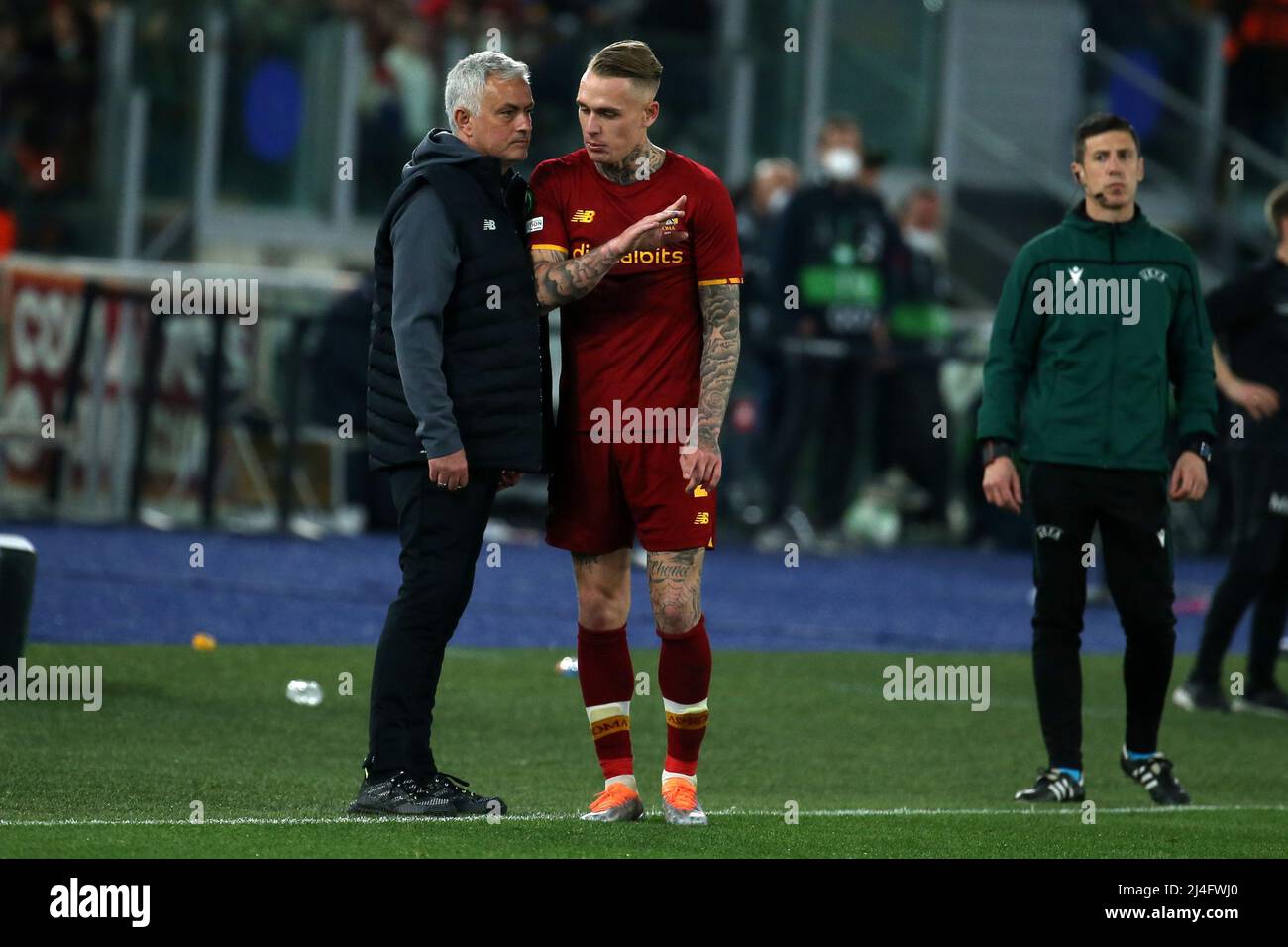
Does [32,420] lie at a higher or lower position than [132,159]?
lower

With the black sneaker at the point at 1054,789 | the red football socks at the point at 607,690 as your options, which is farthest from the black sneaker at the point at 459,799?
the black sneaker at the point at 1054,789

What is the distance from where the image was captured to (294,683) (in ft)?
32.0

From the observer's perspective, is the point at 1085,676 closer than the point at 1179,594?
Yes

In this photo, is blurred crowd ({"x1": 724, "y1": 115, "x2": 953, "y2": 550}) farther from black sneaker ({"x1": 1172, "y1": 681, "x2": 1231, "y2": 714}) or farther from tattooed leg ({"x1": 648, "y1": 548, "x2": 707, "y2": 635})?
tattooed leg ({"x1": 648, "y1": 548, "x2": 707, "y2": 635})

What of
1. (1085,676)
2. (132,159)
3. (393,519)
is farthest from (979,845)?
(132,159)

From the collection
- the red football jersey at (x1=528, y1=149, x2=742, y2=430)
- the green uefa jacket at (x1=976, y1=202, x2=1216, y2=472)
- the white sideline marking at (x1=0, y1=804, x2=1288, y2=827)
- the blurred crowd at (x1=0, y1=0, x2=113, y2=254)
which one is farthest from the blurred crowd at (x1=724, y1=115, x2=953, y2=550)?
the red football jersey at (x1=528, y1=149, x2=742, y2=430)

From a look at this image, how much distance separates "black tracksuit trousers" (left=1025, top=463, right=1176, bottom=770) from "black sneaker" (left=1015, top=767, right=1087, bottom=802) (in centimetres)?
6

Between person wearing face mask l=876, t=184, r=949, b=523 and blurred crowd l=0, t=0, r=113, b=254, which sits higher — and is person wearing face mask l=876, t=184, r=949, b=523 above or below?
below

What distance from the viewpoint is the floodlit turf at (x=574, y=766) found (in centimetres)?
648

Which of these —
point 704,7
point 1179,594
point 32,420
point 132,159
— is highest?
point 704,7

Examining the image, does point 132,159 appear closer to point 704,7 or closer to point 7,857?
point 704,7

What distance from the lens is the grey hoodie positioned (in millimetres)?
6605

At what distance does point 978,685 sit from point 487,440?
516cm

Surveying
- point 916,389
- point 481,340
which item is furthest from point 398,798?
point 916,389
